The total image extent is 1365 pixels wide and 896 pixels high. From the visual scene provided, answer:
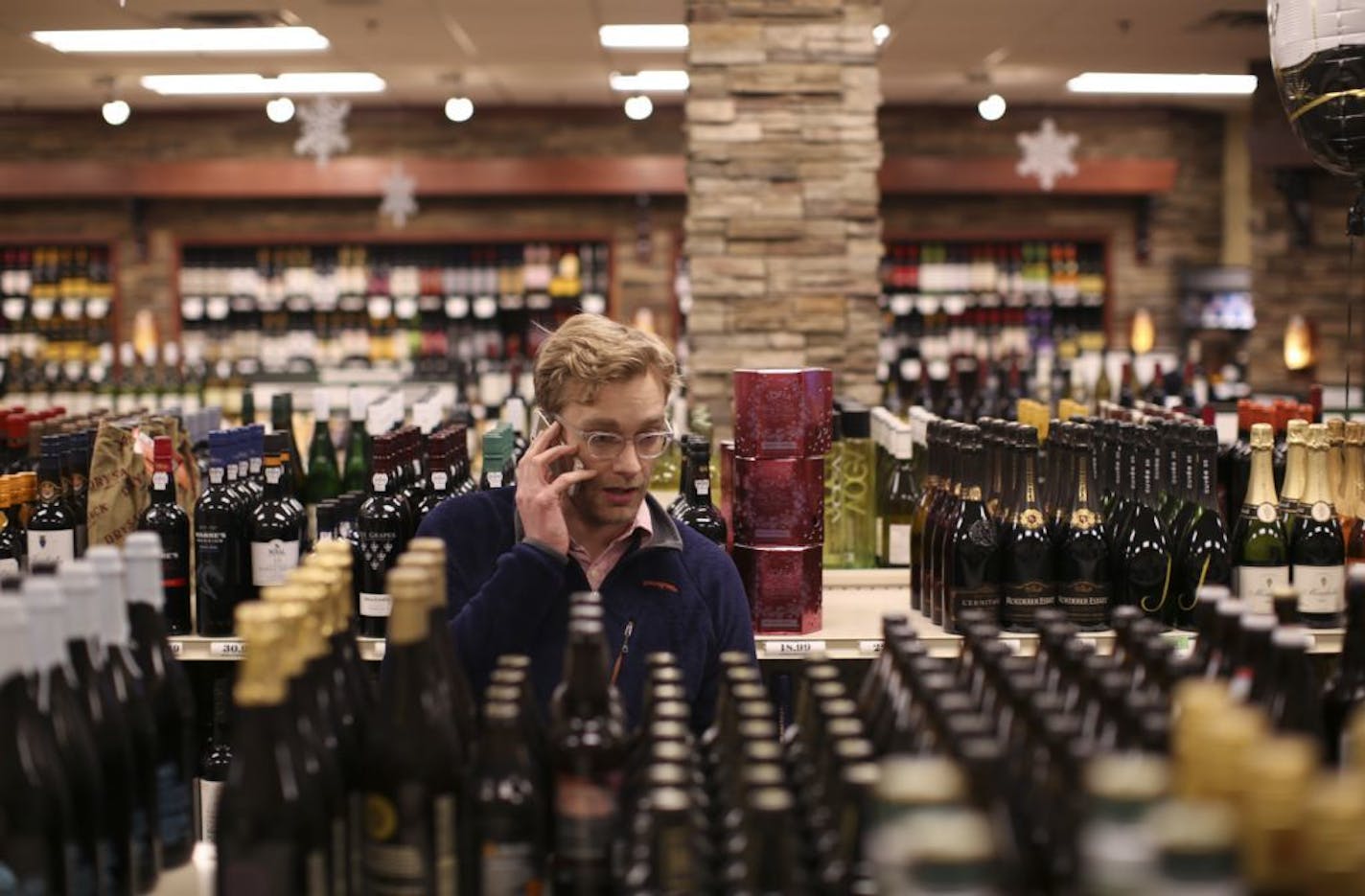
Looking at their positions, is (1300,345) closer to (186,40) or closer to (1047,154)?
(1047,154)

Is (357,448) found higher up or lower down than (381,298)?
lower down

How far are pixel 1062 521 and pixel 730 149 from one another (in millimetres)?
2492

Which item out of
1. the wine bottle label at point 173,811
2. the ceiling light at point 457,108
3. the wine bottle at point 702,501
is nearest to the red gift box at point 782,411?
the wine bottle at point 702,501

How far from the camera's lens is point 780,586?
10.4 ft

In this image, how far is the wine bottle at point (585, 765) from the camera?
152 centimetres

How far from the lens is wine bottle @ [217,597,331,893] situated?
58.1 inches

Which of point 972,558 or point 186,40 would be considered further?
point 186,40

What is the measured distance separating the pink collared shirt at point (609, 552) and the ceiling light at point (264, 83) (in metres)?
7.64

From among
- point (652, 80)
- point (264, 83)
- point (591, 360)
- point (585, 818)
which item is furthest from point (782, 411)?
point (264, 83)

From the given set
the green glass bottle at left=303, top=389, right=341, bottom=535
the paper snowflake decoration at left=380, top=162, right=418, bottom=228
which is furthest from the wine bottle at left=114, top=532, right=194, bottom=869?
the paper snowflake decoration at left=380, top=162, right=418, bottom=228

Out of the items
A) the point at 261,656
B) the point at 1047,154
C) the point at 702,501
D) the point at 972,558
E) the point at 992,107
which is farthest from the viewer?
the point at 1047,154

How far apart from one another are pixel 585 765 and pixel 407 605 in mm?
253

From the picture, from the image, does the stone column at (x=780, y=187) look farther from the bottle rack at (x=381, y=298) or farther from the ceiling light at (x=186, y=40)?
the bottle rack at (x=381, y=298)

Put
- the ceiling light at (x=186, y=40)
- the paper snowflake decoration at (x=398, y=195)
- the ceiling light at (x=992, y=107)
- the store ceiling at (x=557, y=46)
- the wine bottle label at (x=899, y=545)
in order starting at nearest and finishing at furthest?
the wine bottle label at (x=899, y=545) < the store ceiling at (x=557, y=46) < the ceiling light at (x=186, y=40) < the ceiling light at (x=992, y=107) < the paper snowflake decoration at (x=398, y=195)
